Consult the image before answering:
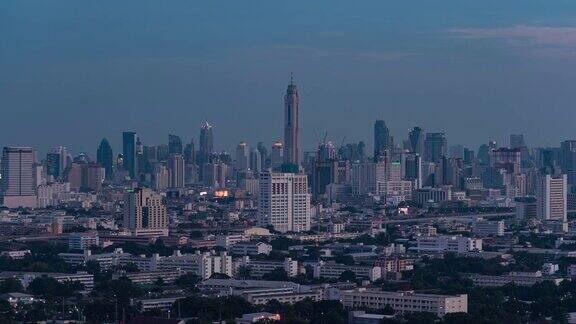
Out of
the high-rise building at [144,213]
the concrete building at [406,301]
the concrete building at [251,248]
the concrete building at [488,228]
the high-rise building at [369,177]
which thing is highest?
the high-rise building at [369,177]

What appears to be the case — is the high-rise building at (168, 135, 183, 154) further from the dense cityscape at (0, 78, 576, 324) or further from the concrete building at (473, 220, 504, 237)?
the concrete building at (473, 220, 504, 237)

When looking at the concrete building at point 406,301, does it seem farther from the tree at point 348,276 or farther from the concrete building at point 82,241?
the concrete building at point 82,241

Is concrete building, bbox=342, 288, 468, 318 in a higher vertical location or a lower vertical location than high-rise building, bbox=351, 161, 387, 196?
lower

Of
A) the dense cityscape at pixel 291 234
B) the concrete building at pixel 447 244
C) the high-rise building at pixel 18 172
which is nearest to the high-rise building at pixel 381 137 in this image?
the dense cityscape at pixel 291 234

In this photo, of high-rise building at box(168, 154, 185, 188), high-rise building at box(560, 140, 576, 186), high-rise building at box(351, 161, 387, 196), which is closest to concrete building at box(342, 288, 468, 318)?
high-rise building at box(351, 161, 387, 196)

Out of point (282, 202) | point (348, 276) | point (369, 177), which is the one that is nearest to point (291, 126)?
point (369, 177)

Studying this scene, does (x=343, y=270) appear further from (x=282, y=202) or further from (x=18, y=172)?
(x=18, y=172)
